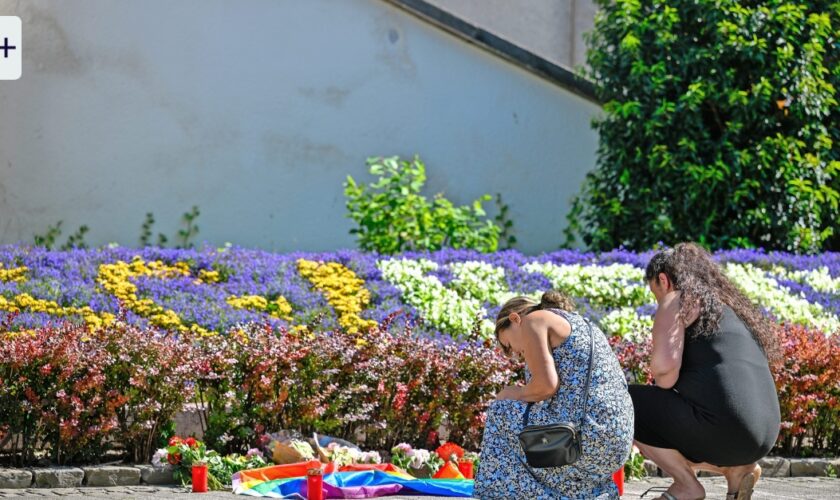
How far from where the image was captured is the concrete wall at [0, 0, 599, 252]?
13.4m

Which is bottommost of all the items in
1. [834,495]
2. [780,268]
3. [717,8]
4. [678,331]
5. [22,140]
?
[834,495]

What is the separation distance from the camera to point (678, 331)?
20.6ft

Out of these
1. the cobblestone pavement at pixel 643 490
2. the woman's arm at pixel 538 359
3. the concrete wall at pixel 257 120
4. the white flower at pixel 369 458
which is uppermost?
the concrete wall at pixel 257 120

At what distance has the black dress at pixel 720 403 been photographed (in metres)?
6.23

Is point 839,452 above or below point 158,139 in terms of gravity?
below

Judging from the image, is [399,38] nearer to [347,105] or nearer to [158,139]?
[347,105]

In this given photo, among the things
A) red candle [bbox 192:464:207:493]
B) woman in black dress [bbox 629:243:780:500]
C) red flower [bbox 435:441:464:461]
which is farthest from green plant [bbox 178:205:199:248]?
woman in black dress [bbox 629:243:780:500]

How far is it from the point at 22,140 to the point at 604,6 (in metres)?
6.37

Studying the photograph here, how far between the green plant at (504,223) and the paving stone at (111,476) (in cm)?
739

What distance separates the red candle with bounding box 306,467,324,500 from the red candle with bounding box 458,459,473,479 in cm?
104

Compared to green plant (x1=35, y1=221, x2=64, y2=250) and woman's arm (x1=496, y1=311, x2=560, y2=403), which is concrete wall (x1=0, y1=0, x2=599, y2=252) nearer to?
green plant (x1=35, y1=221, x2=64, y2=250)

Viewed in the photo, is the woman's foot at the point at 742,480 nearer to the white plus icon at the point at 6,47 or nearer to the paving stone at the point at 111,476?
the paving stone at the point at 111,476

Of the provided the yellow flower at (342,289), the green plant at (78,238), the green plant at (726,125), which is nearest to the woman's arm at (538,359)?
the yellow flower at (342,289)

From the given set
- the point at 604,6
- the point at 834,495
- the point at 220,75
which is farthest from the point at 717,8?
the point at 834,495
